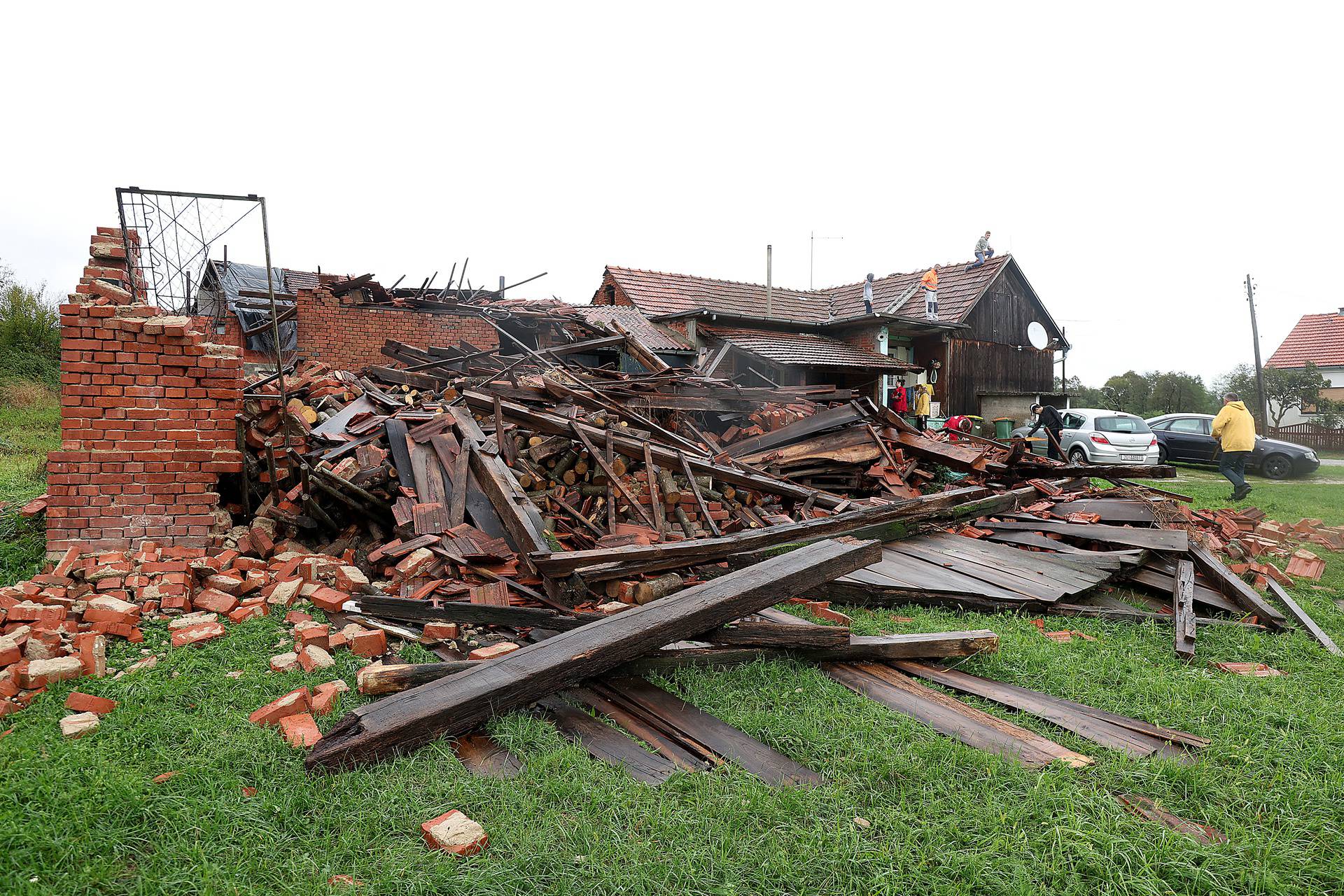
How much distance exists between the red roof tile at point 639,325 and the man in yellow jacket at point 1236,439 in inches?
405

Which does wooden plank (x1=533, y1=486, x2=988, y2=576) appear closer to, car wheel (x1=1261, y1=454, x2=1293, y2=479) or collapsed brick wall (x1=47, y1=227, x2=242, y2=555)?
collapsed brick wall (x1=47, y1=227, x2=242, y2=555)

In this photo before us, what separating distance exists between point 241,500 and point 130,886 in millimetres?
4705

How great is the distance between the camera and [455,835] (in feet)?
7.66

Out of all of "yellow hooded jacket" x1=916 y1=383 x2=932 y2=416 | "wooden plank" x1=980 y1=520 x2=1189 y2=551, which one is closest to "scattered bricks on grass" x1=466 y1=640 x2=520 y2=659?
"wooden plank" x1=980 y1=520 x2=1189 y2=551

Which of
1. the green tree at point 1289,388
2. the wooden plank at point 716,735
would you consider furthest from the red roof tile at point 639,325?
the green tree at point 1289,388

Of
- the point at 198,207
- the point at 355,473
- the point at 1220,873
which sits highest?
the point at 198,207

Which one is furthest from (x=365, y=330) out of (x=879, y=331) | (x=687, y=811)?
(x=879, y=331)

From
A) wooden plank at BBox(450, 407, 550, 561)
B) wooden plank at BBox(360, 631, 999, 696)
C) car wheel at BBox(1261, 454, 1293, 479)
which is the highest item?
wooden plank at BBox(450, 407, 550, 561)

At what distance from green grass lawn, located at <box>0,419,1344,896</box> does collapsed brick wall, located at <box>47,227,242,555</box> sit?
2.37 meters

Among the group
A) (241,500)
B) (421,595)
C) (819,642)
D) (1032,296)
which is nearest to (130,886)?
(421,595)

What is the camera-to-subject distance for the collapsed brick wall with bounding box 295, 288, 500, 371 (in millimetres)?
13711

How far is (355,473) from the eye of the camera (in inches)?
236

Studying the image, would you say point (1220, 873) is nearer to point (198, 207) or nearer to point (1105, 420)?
point (198, 207)

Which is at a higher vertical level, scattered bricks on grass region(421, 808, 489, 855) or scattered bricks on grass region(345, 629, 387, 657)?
scattered bricks on grass region(345, 629, 387, 657)
